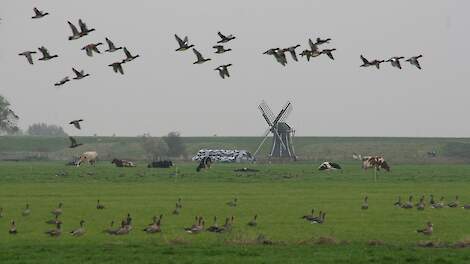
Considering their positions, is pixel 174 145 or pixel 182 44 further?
pixel 174 145

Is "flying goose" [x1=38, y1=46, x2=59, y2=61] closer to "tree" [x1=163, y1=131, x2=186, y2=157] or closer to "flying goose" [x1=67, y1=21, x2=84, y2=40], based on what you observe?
"flying goose" [x1=67, y1=21, x2=84, y2=40]

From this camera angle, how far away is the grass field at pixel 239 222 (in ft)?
98.8

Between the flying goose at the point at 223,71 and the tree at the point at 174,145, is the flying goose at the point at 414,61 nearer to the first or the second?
the flying goose at the point at 223,71

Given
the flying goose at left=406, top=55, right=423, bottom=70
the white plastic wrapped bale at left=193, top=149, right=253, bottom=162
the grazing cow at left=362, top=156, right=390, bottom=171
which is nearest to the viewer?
the flying goose at left=406, top=55, right=423, bottom=70

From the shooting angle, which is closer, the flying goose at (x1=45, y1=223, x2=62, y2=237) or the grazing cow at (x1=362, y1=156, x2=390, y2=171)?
the flying goose at (x1=45, y1=223, x2=62, y2=237)

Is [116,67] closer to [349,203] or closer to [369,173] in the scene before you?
[349,203]

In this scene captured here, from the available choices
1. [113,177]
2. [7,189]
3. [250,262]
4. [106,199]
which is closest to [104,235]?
[250,262]

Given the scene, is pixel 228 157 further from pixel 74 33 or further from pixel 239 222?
pixel 74 33

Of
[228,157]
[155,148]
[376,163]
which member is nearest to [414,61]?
[376,163]

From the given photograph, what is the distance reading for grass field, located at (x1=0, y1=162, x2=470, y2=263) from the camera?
98.8 ft

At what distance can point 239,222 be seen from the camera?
40.8 meters

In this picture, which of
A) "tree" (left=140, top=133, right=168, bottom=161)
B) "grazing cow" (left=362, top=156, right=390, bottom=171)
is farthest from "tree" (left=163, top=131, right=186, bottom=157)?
"grazing cow" (left=362, top=156, right=390, bottom=171)

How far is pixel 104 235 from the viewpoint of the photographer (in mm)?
35812

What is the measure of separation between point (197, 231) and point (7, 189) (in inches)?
1348
